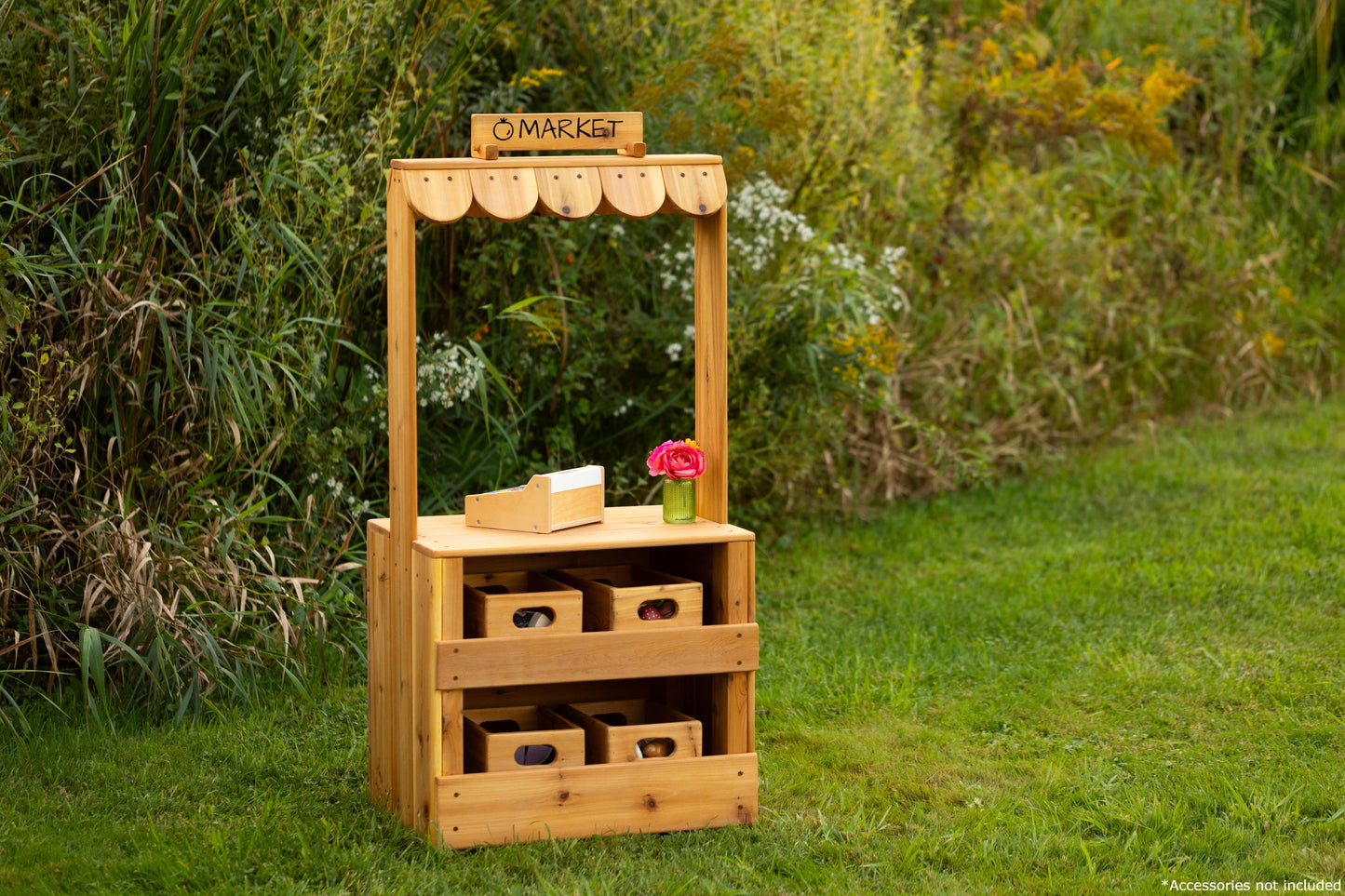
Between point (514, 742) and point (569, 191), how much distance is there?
1394mm

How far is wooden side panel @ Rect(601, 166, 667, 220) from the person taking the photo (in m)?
3.79

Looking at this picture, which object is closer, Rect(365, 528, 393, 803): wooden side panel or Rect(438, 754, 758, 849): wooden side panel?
Rect(438, 754, 758, 849): wooden side panel

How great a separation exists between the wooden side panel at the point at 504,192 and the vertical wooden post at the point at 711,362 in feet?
1.73

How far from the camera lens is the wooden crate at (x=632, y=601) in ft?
12.6

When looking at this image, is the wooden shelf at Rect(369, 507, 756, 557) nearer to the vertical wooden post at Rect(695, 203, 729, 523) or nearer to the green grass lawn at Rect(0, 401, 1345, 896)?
the vertical wooden post at Rect(695, 203, 729, 523)

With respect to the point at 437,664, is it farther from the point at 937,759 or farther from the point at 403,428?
the point at 937,759

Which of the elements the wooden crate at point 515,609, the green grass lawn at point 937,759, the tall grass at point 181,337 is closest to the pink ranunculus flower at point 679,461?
the wooden crate at point 515,609

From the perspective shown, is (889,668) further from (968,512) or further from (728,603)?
(968,512)

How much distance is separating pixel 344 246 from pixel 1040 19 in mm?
6384

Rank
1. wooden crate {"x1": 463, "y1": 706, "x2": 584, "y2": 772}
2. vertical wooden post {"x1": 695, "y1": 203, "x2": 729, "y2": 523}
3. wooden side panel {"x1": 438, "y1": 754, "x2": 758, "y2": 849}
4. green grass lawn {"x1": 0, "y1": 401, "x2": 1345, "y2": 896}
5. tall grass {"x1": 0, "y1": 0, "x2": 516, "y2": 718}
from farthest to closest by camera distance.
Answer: tall grass {"x1": 0, "y1": 0, "x2": 516, "y2": 718}
vertical wooden post {"x1": 695, "y1": 203, "x2": 729, "y2": 523}
wooden crate {"x1": 463, "y1": 706, "x2": 584, "y2": 772}
wooden side panel {"x1": 438, "y1": 754, "x2": 758, "y2": 849}
green grass lawn {"x1": 0, "y1": 401, "x2": 1345, "y2": 896}

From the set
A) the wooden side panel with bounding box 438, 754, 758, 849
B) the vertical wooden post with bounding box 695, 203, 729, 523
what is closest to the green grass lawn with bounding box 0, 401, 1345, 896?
the wooden side panel with bounding box 438, 754, 758, 849

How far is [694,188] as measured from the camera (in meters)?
3.85

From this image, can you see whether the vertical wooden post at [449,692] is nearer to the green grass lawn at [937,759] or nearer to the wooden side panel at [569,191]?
the green grass lawn at [937,759]

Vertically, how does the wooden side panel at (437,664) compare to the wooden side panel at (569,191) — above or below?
below
